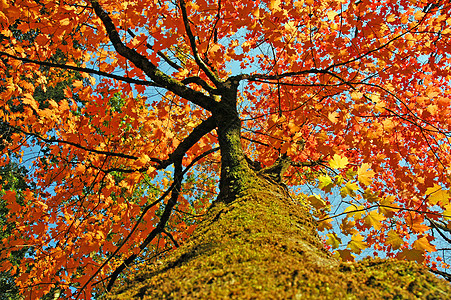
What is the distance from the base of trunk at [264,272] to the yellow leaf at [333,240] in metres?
0.20

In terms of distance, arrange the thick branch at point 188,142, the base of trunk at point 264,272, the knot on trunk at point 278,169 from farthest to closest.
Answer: the thick branch at point 188,142, the knot on trunk at point 278,169, the base of trunk at point 264,272

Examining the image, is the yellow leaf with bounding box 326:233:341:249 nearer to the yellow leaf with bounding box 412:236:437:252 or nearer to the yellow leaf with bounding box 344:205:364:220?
the yellow leaf with bounding box 344:205:364:220

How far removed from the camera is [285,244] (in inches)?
45.1

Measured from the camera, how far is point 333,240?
5.28 ft

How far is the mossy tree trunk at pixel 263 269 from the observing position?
0.74 m

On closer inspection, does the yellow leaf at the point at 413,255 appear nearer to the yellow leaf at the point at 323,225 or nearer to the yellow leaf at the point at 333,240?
the yellow leaf at the point at 333,240

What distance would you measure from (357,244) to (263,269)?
915mm

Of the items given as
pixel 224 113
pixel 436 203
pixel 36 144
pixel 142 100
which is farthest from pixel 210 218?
pixel 36 144

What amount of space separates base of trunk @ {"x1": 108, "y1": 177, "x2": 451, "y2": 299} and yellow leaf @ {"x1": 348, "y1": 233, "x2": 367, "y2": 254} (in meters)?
0.26

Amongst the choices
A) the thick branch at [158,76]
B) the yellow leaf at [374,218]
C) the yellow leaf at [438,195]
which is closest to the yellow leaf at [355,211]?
the yellow leaf at [374,218]

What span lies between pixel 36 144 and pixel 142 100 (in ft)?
32.9

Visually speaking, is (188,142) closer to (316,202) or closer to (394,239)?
(316,202)

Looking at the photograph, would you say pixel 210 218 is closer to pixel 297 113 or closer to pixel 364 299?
pixel 364 299

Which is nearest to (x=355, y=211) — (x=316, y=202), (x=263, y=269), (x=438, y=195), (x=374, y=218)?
(x=374, y=218)
